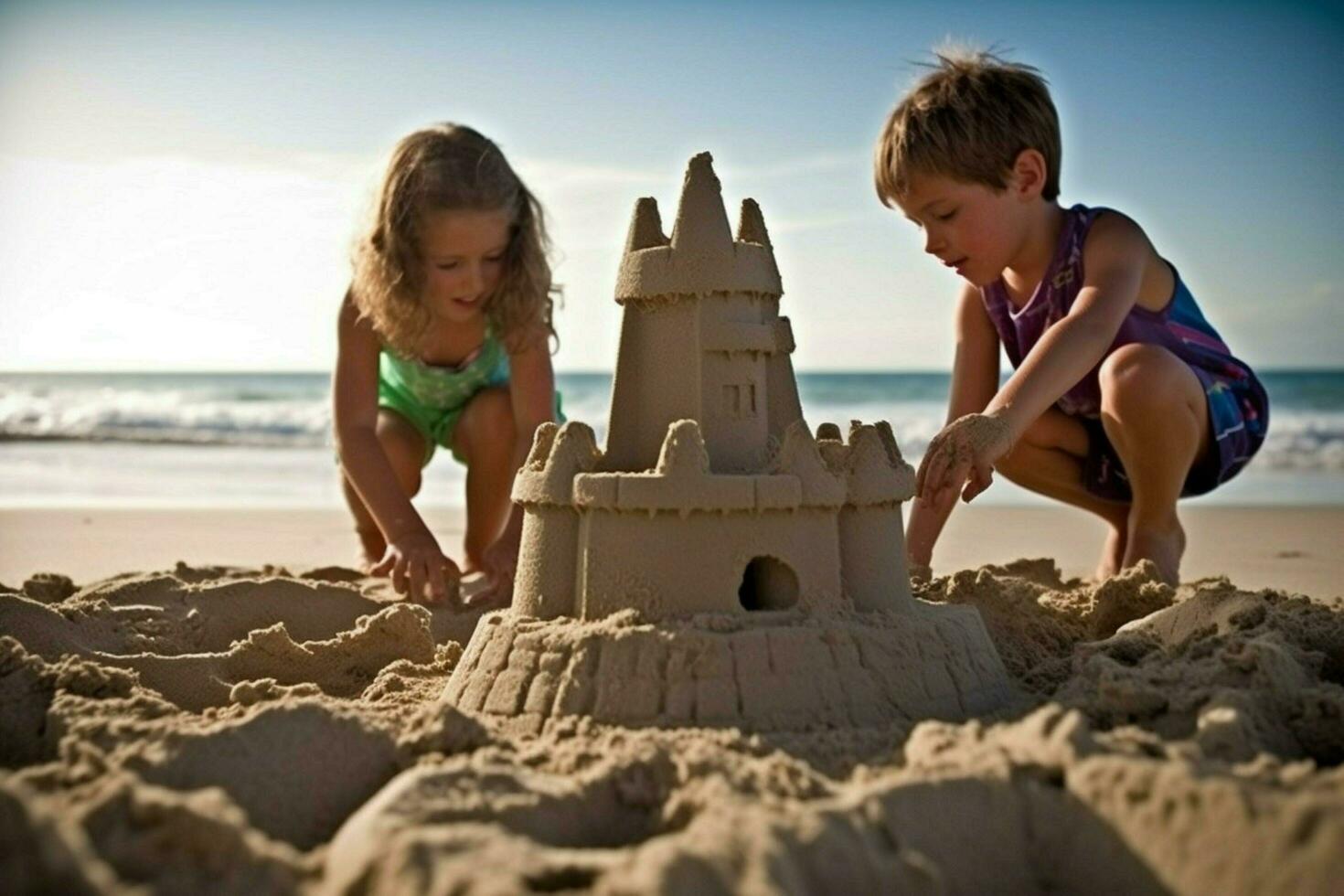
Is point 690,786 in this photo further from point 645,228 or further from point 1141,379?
point 1141,379

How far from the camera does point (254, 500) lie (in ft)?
34.1

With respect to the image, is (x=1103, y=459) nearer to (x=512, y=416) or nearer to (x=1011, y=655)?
(x=1011, y=655)

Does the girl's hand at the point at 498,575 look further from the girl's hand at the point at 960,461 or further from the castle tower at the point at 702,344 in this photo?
the girl's hand at the point at 960,461

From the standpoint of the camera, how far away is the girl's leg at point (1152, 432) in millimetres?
4645

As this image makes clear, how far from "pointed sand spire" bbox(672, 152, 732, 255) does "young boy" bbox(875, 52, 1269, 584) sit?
43.1 inches

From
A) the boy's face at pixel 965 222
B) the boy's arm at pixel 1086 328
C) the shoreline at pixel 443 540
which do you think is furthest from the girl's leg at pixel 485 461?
the boy's arm at pixel 1086 328

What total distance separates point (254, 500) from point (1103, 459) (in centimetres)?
720

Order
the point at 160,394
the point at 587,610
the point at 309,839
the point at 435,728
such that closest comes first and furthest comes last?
the point at 309,839 → the point at 435,728 → the point at 587,610 → the point at 160,394

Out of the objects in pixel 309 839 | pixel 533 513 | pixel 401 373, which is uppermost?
pixel 401 373

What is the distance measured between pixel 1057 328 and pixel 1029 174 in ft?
2.32

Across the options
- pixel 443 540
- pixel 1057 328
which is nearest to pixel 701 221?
pixel 1057 328

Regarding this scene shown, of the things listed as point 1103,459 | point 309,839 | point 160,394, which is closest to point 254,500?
point 1103,459

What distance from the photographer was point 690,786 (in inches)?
87.9

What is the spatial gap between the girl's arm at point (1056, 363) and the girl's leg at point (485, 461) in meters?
2.21
